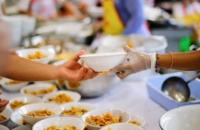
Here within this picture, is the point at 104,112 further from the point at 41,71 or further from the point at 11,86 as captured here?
the point at 11,86

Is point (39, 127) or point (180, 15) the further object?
point (180, 15)

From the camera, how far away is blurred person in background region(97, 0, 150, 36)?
8.80ft

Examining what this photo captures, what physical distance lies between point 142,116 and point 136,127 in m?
0.23

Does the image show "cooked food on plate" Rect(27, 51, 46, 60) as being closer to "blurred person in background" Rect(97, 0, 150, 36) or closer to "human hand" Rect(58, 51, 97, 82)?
"human hand" Rect(58, 51, 97, 82)

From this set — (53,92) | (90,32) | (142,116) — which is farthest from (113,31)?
(142,116)

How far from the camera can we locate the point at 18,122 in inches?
52.9

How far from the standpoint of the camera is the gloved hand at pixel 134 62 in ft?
4.80

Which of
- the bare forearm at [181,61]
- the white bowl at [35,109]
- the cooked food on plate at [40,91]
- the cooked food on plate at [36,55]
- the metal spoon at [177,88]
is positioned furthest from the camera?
the cooked food on plate at [36,55]

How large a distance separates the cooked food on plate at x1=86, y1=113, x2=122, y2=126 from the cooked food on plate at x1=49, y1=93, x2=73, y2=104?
0.76 feet

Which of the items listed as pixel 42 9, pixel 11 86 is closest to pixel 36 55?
pixel 11 86

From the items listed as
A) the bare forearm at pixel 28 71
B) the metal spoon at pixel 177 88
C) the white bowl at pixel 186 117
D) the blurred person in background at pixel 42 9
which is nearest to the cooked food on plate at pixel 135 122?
the white bowl at pixel 186 117

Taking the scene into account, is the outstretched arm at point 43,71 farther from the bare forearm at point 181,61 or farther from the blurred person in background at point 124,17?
the blurred person in background at point 124,17

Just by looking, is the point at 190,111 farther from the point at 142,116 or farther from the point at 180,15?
the point at 180,15

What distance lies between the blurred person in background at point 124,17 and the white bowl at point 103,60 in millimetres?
1318
